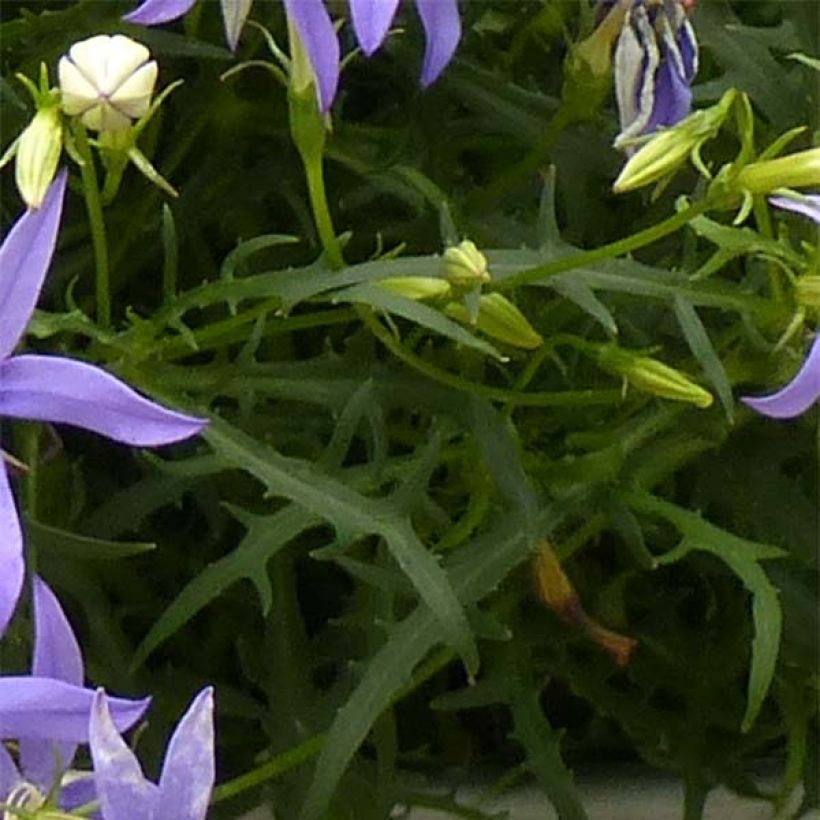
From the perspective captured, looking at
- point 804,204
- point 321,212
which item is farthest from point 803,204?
point 321,212

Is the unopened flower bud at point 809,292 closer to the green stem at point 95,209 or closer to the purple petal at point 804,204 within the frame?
the purple petal at point 804,204

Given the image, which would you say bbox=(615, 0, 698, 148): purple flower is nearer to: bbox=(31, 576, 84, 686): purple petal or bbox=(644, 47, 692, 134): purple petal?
bbox=(644, 47, 692, 134): purple petal

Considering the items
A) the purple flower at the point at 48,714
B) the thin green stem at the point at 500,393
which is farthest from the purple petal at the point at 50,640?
the thin green stem at the point at 500,393

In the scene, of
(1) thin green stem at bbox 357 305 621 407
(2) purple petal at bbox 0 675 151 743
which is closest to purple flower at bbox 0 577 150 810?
(2) purple petal at bbox 0 675 151 743

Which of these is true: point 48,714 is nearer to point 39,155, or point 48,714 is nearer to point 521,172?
point 39,155

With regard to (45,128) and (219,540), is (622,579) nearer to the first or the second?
(219,540)

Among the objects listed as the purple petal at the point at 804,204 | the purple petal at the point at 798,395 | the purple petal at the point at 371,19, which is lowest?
the purple petal at the point at 798,395

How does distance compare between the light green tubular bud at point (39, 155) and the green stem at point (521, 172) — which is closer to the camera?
the light green tubular bud at point (39, 155)

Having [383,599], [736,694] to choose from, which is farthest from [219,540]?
[736,694]
